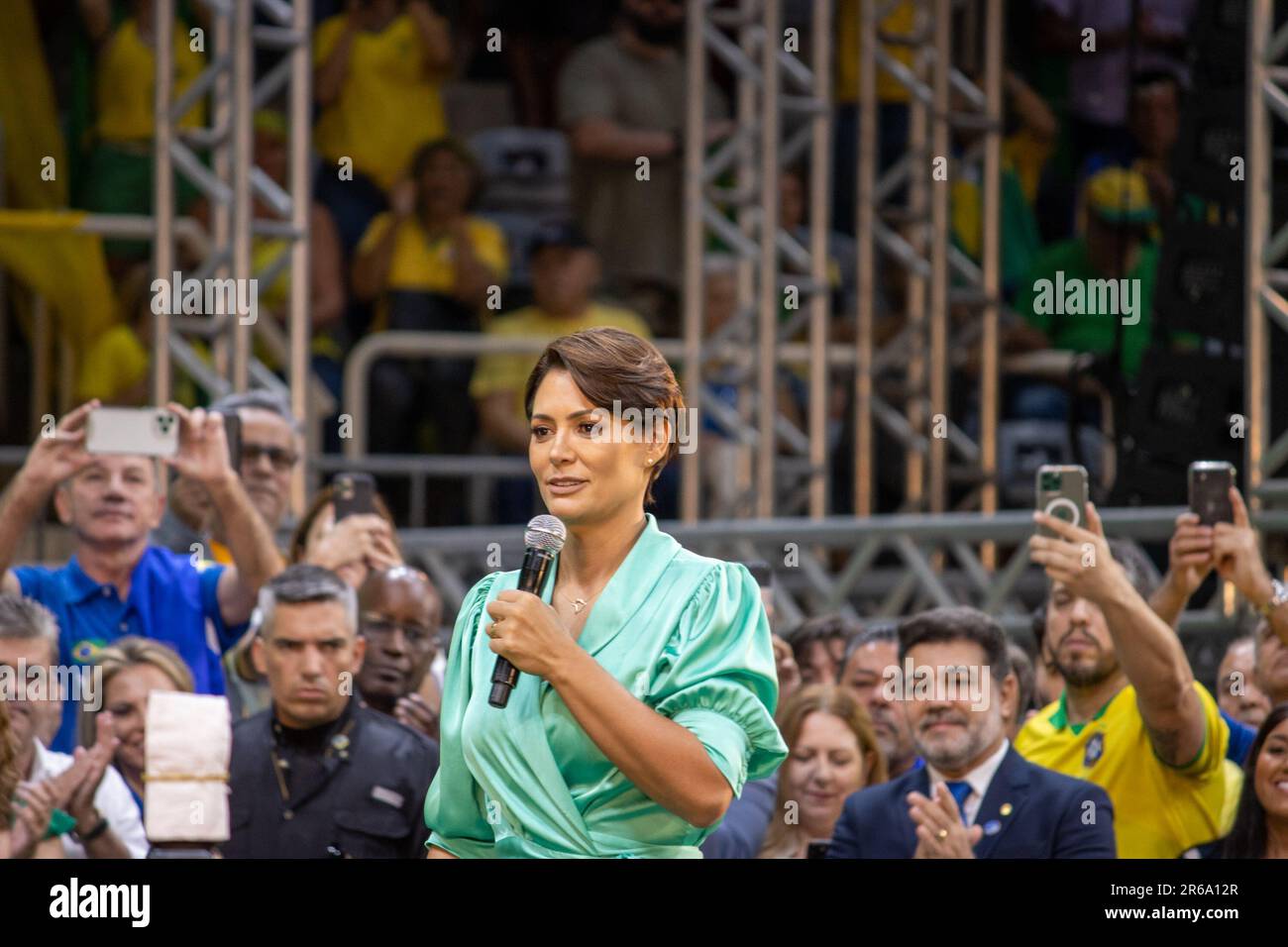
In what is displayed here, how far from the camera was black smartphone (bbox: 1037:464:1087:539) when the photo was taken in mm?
4766

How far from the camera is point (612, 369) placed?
8.71 ft

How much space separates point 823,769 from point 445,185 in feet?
13.2

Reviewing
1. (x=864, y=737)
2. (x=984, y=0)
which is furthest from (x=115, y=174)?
(x=864, y=737)

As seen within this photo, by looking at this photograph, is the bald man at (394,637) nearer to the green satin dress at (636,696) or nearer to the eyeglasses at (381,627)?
the eyeglasses at (381,627)

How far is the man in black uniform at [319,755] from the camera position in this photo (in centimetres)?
466

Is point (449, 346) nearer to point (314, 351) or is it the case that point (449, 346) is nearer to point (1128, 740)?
point (314, 351)

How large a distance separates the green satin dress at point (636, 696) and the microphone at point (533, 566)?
45 millimetres

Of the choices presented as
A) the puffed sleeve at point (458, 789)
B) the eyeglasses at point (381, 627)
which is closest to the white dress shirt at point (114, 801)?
the eyeglasses at point (381, 627)

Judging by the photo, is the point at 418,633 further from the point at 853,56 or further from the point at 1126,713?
the point at 853,56

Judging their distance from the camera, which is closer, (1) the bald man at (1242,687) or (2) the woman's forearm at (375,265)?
(1) the bald man at (1242,687)

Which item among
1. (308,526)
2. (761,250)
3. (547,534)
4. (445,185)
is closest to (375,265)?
(445,185)

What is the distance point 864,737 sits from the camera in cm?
519

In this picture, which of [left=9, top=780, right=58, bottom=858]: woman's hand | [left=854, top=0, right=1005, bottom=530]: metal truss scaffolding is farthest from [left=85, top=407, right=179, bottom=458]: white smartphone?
[left=854, top=0, right=1005, bottom=530]: metal truss scaffolding

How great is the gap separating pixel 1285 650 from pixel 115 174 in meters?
4.96
